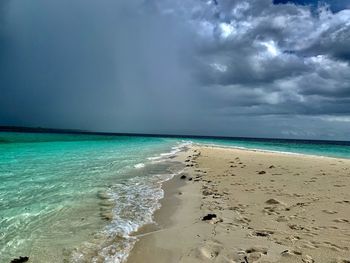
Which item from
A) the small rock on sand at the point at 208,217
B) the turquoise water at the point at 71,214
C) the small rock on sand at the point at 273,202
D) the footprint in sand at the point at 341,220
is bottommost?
the turquoise water at the point at 71,214

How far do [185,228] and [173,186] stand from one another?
5.79 metres

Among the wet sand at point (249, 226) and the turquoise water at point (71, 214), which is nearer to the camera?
the wet sand at point (249, 226)

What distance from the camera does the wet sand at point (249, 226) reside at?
208 inches

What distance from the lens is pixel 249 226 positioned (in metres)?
6.88

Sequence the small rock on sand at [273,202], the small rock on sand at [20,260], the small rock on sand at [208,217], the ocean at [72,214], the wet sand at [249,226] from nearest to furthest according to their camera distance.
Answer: the small rock on sand at [20,260]
the wet sand at [249,226]
the ocean at [72,214]
the small rock on sand at [208,217]
the small rock on sand at [273,202]

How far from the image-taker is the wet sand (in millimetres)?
5281

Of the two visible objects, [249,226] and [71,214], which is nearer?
[249,226]

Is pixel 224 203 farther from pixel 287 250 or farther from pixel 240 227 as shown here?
pixel 287 250

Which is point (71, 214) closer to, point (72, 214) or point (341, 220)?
point (72, 214)

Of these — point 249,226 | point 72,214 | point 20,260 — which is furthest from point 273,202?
point 20,260

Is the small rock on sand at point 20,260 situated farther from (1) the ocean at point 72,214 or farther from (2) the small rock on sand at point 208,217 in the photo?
(2) the small rock on sand at point 208,217

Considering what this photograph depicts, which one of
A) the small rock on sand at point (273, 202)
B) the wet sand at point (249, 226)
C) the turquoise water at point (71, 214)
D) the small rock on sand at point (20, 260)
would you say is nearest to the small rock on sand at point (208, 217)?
the wet sand at point (249, 226)

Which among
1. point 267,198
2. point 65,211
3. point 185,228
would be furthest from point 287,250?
point 65,211

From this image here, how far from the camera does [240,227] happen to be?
681 centimetres
